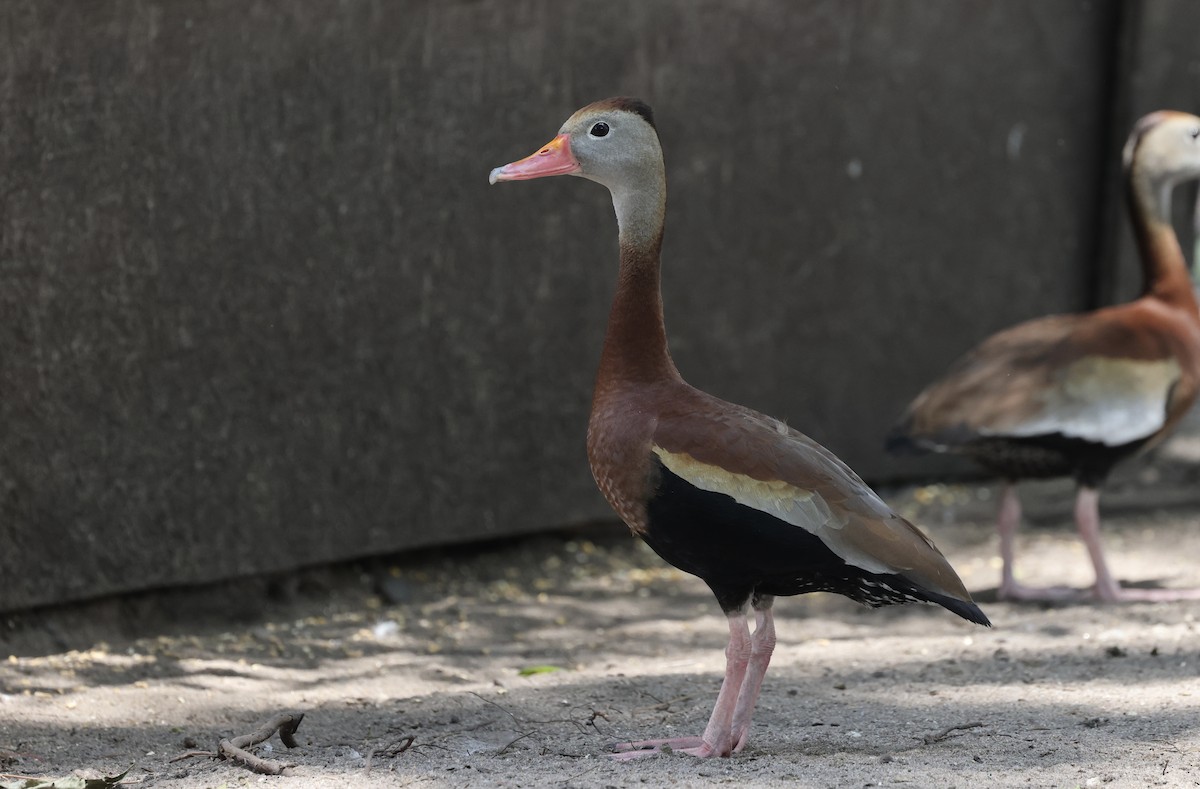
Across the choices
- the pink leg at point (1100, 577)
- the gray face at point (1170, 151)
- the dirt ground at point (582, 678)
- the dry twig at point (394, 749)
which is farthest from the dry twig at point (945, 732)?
the gray face at point (1170, 151)

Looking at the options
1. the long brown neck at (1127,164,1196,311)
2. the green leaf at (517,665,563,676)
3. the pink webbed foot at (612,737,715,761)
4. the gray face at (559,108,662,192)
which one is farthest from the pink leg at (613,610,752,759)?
the long brown neck at (1127,164,1196,311)

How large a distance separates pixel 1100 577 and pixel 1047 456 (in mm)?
501

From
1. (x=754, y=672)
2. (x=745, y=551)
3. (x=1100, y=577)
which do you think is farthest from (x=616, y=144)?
(x=1100, y=577)

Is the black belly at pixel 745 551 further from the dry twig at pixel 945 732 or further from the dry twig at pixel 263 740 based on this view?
the dry twig at pixel 263 740

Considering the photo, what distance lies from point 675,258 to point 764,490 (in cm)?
277

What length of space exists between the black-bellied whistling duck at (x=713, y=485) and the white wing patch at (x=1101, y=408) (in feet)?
6.90

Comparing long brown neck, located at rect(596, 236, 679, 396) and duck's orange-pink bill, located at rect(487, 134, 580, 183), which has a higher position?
duck's orange-pink bill, located at rect(487, 134, 580, 183)

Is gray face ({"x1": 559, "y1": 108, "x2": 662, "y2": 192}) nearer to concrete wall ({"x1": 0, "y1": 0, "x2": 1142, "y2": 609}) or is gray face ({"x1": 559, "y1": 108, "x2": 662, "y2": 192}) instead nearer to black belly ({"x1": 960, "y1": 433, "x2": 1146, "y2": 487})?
concrete wall ({"x1": 0, "y1": 0, "x2": 1142, "y2": 609})

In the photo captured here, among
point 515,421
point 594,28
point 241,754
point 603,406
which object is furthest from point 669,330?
point 241,754

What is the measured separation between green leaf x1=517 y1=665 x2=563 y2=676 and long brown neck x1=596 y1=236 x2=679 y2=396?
A: 4.22 ft

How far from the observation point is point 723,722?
362 cm

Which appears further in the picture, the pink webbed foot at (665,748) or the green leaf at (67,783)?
the pink webbed foot at (665,748)

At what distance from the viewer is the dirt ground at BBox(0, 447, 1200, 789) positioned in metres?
3.52

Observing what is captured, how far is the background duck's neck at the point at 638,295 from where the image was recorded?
150 inches
